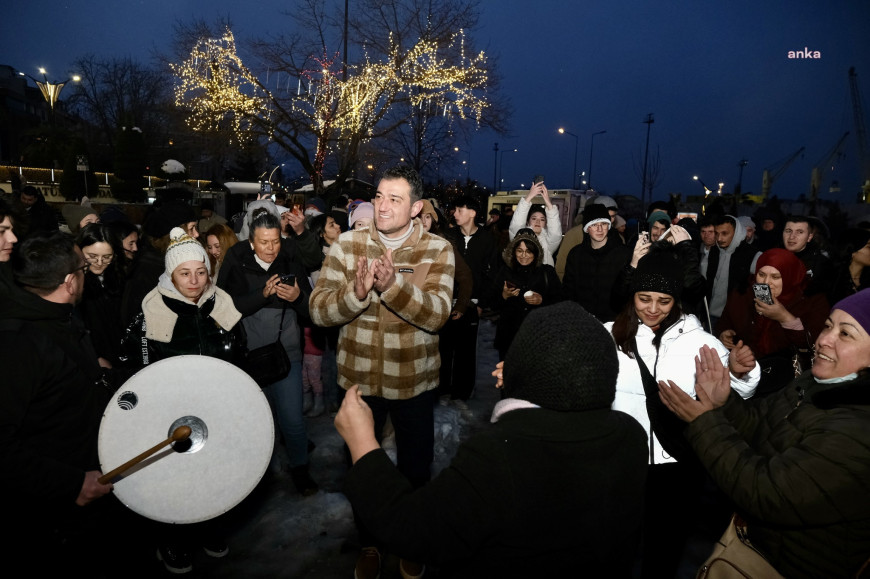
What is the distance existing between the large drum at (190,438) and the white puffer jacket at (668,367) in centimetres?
195

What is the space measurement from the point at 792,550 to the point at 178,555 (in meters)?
3.35

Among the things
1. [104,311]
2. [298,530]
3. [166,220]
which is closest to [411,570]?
[298,530]

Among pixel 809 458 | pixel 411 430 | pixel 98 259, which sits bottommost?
pixel 411 430

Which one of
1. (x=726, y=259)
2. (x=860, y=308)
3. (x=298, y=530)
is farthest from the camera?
(x=726, y=259)

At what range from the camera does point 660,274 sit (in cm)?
296

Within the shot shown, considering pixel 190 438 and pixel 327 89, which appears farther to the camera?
pixel 327 89

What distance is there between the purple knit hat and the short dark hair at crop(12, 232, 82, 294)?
11.1ft

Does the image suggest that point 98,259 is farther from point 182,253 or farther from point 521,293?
point 521,293

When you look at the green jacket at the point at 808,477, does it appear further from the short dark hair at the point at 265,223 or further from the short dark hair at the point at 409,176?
the short dark hair at the point at 265,223

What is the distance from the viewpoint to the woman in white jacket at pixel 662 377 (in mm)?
2746

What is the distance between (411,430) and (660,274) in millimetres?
1766

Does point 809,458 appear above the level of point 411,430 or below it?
above

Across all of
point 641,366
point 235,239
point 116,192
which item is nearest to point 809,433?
point 641,366

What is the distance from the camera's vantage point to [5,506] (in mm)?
2207
